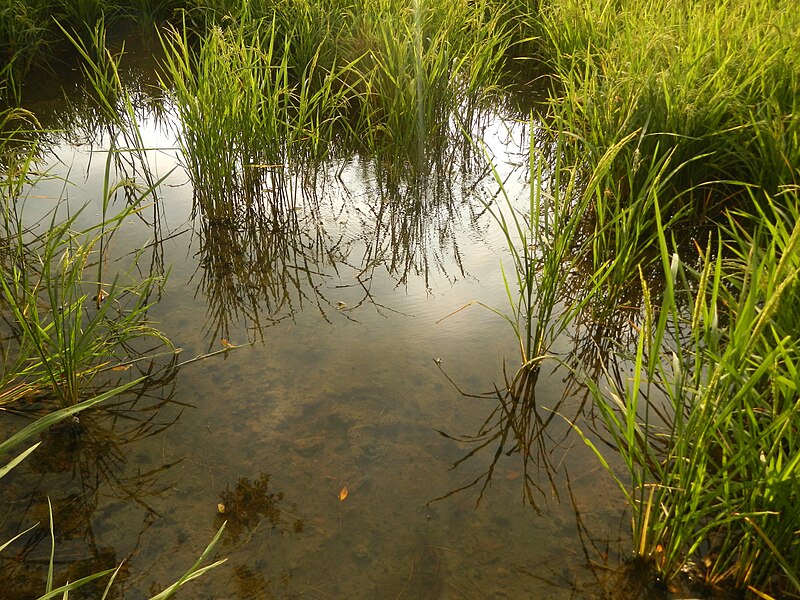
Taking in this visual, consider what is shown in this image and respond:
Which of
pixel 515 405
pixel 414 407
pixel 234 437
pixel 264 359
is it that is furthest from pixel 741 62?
pixel 234 437

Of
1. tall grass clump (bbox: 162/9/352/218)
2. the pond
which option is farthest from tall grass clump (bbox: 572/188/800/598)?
tall grass clump (bbox: 162/9/352/218)

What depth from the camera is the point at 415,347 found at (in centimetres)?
198

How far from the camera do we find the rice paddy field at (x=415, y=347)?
51.8 inches

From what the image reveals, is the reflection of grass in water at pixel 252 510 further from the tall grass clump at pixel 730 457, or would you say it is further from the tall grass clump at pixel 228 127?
the tall grass clump at pixel 228 127

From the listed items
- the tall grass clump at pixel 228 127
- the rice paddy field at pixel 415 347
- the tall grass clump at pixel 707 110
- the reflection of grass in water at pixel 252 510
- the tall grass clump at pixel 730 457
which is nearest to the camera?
the tall grass clump at pixel 730 457

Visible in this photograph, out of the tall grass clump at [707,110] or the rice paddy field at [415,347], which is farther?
the tall grass clump at [707,110]

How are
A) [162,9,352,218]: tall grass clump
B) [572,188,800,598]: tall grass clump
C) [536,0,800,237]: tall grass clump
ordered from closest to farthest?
[572,188,800,598]: tall grass clump, [536,0,800,237]: tall grass clump, [162,9,352,218]: tall grass clump

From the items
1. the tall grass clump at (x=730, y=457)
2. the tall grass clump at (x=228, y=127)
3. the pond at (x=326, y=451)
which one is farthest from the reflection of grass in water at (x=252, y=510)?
the tall grass clump at (x=228, y=127)

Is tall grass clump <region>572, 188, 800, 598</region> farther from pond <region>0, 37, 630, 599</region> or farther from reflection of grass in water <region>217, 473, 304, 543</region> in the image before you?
reflection of grass in water <region>217, 473, 304, 543</region>

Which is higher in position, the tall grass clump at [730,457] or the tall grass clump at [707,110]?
the tall grass clump at [707,110]

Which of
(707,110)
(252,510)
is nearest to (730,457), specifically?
(252,510)

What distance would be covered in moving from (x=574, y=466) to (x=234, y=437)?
0.83 meters

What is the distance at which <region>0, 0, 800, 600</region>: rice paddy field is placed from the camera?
1.32 metres

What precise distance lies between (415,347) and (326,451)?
0.47 meters
